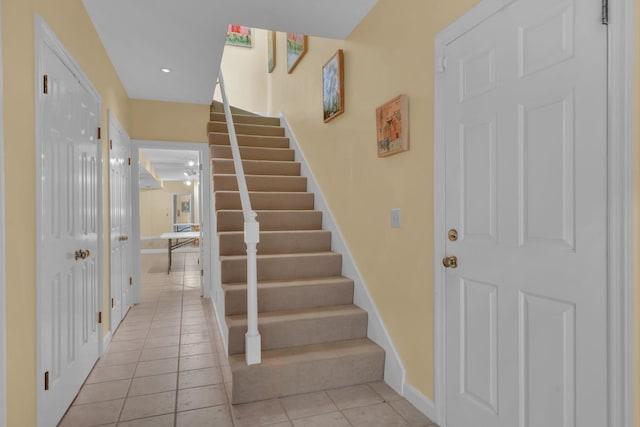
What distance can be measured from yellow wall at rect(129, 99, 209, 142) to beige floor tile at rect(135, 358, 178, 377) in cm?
281

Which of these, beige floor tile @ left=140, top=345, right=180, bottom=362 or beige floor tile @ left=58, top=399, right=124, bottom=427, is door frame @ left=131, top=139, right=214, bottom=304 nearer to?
beige floor tile @ left=140, top=345, right=180, bottom=362

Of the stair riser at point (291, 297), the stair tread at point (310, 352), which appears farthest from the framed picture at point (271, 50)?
the stair tread at point (310, 352)

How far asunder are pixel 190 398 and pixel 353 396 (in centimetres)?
99

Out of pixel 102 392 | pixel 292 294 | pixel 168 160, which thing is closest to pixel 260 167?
pixel 292 294

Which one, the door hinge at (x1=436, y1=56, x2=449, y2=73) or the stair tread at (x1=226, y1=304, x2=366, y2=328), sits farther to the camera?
the stair tread at (x1=226, y1=304, x2=366, y2=328)

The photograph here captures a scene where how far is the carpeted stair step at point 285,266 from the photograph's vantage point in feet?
9.85

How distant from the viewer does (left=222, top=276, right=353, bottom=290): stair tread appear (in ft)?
9.43

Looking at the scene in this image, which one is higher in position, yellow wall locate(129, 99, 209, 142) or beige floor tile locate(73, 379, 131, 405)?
yellow wall locate(129, 99, 209, 142)

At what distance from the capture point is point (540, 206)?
4.75ft

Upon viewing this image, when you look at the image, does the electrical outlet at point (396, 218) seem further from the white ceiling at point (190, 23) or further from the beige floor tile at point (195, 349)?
the beige floor tile at point (195, 349)

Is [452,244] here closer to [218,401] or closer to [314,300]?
[314,300]

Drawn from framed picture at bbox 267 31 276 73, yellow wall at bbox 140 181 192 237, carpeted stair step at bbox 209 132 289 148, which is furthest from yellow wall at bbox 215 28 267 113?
yellow wall at bbox 140 181 192 237

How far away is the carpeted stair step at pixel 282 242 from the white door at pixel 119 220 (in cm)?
109

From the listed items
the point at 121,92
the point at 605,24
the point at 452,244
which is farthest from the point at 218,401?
the point at 121,92
